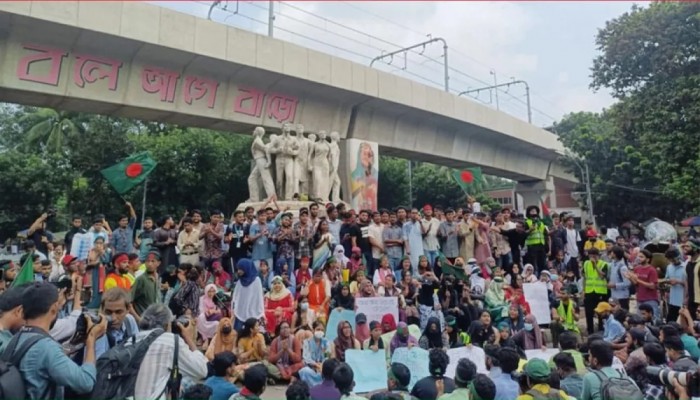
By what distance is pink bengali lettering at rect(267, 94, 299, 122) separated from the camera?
14.1m

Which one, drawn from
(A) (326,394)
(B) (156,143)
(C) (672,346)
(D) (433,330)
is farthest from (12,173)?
(C) (672,346)

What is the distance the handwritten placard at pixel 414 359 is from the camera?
5.79 m

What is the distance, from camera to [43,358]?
7.83 ft

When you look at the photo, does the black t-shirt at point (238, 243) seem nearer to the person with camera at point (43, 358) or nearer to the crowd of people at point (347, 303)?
the crowd of people at point (347, 303)

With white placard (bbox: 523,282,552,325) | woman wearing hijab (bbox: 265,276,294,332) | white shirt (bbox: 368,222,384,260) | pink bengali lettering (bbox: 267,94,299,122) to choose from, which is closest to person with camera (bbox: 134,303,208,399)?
woman wearing hijab (bbox: 265,276,294,332)

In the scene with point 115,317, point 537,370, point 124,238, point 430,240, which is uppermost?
point 430,240

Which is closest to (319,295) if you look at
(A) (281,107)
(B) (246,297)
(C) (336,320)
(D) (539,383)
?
(C) (336,320)

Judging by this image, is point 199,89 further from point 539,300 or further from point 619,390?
point 619,390

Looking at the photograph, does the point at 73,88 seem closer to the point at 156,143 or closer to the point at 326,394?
the point at 326,394

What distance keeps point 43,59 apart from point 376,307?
331 inches

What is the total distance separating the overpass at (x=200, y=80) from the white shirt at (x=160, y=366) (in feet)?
29.1

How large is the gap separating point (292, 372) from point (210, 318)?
1.33m

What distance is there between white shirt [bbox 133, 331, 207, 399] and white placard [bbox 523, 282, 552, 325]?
634 centimetres

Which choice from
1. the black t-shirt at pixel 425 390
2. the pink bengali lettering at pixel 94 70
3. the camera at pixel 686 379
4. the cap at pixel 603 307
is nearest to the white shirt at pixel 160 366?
the black t-shirt at pixel 425 390
